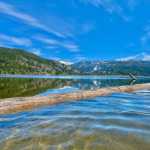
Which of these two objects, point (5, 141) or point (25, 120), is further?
point (25, 120)

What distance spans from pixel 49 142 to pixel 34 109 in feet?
18.7

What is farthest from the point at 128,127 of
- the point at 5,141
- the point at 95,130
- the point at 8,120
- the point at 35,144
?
the point at 8,120

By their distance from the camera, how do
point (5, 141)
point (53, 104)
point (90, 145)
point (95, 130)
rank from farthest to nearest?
point (53, 104), point (95, 130), point (5, 141), point (90, 145)

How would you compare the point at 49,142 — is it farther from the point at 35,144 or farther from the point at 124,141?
the point at 124,141

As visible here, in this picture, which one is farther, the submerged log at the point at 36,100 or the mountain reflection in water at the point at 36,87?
the mountain reflection in water at the point at 36,87

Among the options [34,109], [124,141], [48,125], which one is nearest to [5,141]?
[48,125]

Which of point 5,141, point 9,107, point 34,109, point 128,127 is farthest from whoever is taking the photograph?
point 34,109

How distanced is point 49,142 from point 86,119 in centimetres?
279

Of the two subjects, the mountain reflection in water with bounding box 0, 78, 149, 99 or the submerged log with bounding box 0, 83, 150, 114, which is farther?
the mountain reflection in water with bounding box 0, 78, 149, 99

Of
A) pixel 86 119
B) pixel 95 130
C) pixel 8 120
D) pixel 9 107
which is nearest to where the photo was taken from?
A: pixel 95 130

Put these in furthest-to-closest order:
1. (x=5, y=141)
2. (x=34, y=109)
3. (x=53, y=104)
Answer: (x=53, y=104), (x=34, y=109), (x=5, y=141)

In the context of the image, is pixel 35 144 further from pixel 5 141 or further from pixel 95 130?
pixel 95 130

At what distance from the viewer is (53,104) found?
1256 centimetres

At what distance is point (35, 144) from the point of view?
575cm
